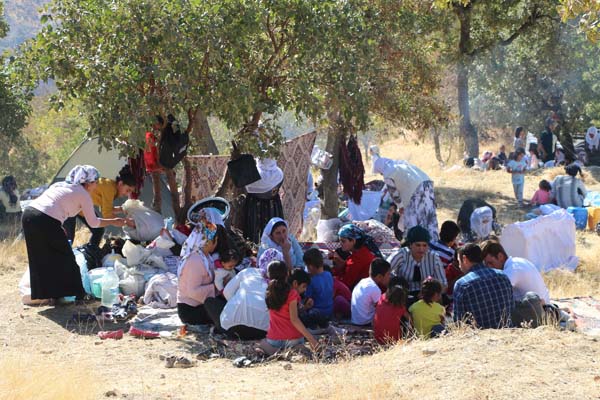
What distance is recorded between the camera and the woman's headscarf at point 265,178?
10.6 meters

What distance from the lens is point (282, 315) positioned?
6.99m

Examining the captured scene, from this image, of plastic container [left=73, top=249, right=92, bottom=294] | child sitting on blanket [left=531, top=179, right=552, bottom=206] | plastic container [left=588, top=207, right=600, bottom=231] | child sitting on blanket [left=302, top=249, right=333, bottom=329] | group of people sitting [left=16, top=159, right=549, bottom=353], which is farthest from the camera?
child sitting on blanket [left=531, top=179, right=552, bottom=206]

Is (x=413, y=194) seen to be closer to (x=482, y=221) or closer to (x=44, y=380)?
(x=482, y=221)

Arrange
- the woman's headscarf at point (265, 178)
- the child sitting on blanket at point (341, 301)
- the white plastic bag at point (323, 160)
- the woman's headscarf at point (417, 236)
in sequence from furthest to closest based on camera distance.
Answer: the white plastic bag at point (323, 160) < the woman's headscarf at point (265, 178) < the child sitting on blanket at point (341, 301) < the woman's headscarf at point (417, 236)

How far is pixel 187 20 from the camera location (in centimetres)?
841

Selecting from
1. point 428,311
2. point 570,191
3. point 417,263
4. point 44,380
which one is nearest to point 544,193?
point 570,191

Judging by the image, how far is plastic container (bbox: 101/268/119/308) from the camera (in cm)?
887

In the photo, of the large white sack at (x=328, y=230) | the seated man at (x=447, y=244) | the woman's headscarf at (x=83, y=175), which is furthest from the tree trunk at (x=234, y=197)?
the seated man at (x=447, y=244)

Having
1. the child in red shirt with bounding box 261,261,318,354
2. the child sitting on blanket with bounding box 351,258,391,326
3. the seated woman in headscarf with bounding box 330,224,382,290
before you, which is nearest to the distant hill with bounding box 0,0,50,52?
the seated woman in headscarf with bounding box 330,224,382,290

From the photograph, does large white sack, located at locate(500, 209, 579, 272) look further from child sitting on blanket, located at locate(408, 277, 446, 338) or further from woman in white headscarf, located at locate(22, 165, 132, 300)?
woman in white headscarf, located at locate(22, 165, 132, 300)

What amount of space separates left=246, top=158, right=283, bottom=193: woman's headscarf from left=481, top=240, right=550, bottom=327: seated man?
11.6ft

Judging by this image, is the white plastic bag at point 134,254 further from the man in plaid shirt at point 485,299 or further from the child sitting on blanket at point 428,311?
the man in plaid shirt at point 485,299

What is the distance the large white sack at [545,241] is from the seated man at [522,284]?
9.80ft

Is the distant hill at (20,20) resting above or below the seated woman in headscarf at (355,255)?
above
